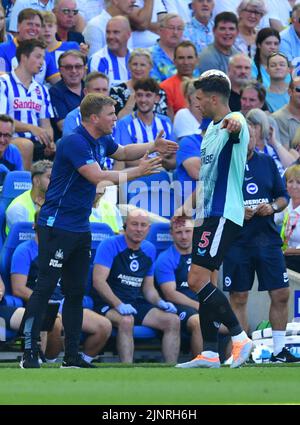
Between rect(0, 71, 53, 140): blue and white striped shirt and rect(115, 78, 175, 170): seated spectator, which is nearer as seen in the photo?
rect(0, 71, 53, 140): blue and white striped shirt

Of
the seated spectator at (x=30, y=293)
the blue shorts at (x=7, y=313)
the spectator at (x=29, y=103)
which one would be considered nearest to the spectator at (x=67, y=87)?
the spectator at (x=29, y=103)

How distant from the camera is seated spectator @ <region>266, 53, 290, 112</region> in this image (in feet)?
55.9

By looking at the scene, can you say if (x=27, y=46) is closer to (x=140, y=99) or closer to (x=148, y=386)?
(x=140, y=99)

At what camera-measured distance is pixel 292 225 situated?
559 inches

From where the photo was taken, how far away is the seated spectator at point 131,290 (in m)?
12.7

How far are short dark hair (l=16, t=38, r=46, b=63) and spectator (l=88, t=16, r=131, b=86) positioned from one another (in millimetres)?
1482

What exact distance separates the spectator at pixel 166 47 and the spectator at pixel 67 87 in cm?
199

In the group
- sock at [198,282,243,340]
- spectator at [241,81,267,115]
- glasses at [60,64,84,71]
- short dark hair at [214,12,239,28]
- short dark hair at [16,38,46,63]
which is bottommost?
sock at [198,282,243,340]

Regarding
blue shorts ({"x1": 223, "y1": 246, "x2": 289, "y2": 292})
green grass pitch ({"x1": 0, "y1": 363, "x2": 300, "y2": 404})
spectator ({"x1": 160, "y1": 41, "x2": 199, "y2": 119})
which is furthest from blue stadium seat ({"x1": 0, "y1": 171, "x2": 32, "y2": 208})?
green grass pitch ({"x1": 0, "y1": 363, "x2": 300, "y2": 404})

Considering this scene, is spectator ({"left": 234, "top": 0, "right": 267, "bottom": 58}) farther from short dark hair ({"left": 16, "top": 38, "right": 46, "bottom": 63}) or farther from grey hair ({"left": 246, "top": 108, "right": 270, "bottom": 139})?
short dark hair ({"left": 16, "top": 38, "right": 46, "bottom": 63})

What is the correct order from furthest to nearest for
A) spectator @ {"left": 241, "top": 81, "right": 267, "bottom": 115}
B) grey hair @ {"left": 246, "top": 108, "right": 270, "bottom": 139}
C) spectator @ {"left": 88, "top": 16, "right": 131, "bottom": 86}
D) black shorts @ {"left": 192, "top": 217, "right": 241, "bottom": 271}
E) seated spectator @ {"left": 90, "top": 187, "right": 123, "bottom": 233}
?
spectator @ {"left": 88, "top": 16, "right": 131, "bottom": 86} < spectator @ {"left": 241, "top": 81, "right": 267, "bottom": 115} < grey hair @ {"left": 246, "top": 108, "right": 270, "bottom": 139} < seated spectator @ {"left": 90, "top": 187, "right": 123, "bottom": 233} < black shorts @ {"left": 192, "top": 217, "right": 241, "bottom": 271}

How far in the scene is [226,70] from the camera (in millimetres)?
17094

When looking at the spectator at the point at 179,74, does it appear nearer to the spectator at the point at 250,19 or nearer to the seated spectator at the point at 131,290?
the spectator at the point at 250,19
